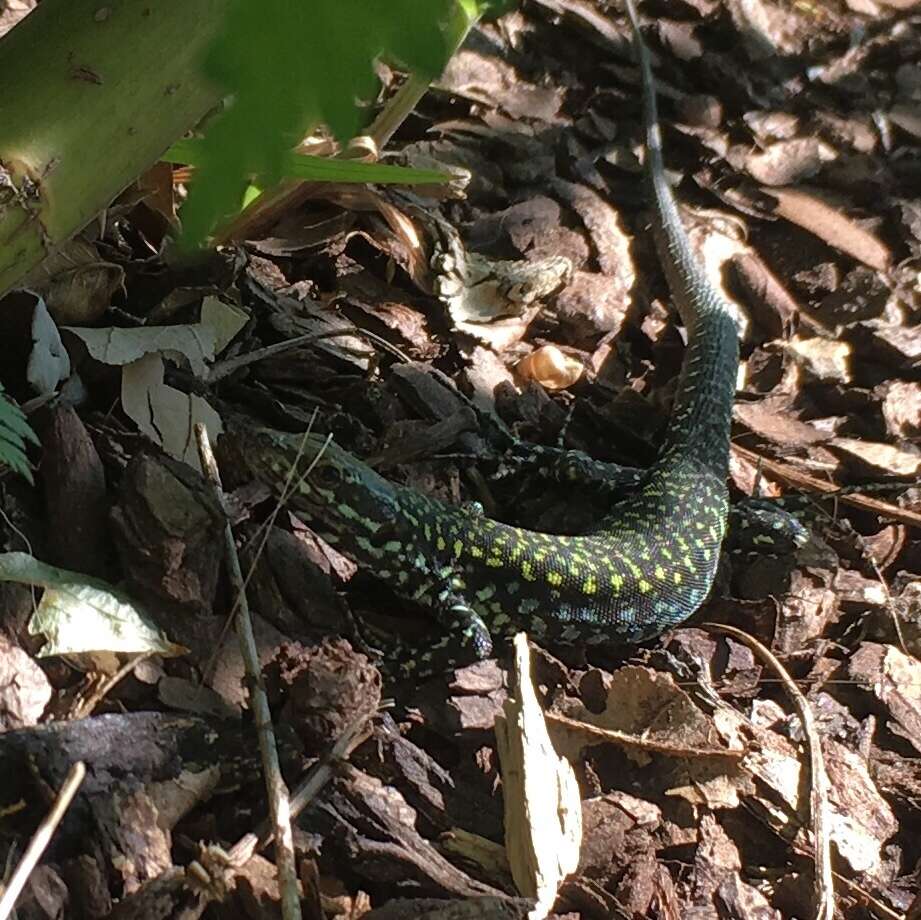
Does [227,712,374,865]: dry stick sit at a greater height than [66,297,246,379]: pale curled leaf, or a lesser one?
lesser

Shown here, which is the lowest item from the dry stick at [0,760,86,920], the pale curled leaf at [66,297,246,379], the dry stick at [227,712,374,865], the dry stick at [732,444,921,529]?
the dry stick at [732,444,921,529]

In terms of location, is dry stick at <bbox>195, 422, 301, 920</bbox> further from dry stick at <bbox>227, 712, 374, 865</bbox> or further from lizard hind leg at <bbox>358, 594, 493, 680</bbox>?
lizard hind leg at <bbox>358, 594, 493, 680</bbox>

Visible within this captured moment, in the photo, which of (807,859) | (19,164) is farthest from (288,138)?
(807,859)

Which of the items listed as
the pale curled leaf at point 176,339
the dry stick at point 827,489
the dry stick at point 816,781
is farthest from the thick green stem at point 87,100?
the dry stick at point 827,489

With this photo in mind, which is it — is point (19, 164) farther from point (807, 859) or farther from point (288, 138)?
point (807, 859)

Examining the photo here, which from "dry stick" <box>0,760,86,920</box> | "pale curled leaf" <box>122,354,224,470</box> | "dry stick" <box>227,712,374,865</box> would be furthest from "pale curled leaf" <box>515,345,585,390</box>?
"dry stick" <box>0,760,86,920</box>

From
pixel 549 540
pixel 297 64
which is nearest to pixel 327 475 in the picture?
pixel 549 540
